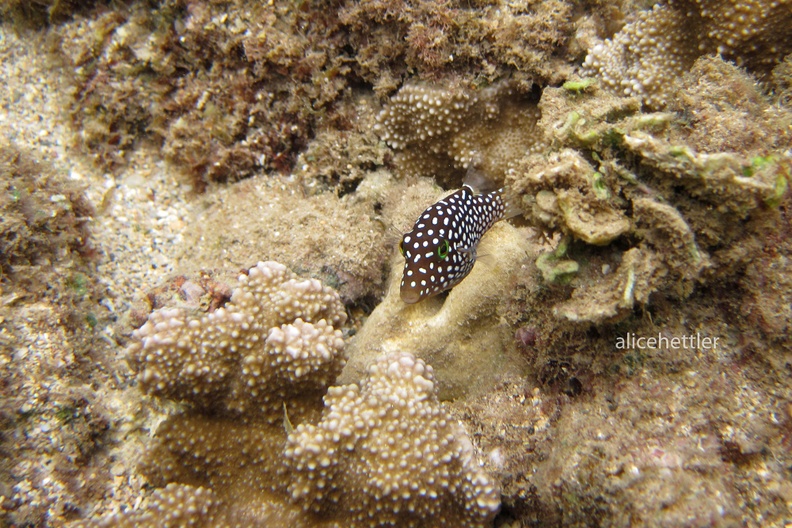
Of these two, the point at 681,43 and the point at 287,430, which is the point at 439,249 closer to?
the point at 287,430

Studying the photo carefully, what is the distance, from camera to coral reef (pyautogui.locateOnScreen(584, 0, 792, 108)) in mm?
3520

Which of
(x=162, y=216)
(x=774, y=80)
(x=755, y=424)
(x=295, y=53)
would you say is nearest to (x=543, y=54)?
(x=774, y=80)

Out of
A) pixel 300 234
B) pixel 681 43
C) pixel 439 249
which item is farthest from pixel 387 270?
pixel 681 43

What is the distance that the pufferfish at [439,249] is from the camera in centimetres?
384

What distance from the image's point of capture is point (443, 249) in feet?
12.6

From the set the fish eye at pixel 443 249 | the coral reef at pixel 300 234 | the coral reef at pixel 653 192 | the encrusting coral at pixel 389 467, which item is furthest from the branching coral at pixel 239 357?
the coral reef at pixel 653 192

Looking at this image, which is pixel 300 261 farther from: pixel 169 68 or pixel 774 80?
pixel 774 80

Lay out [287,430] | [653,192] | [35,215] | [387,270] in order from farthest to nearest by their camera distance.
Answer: [387,270], [35,215], [287,430], [653,192]

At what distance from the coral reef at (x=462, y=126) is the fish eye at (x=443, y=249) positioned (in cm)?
158

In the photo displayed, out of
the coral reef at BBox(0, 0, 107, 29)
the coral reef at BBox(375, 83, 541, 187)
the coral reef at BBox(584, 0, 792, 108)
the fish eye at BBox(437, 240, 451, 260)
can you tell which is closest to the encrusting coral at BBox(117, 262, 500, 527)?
the fish eye at BBox(437, 240, 451, 260)

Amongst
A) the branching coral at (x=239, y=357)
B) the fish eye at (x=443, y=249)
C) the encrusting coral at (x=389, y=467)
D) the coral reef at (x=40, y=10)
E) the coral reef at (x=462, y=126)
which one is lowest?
the encrusting coral at (x=389, y=467)

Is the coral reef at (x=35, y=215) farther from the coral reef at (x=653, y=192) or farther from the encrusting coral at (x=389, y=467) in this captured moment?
the coral reef at (x=653, y=192)

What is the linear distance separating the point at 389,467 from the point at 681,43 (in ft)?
15.4

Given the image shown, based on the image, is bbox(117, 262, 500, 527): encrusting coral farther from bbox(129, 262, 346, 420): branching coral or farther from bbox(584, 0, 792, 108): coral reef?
bbox(584, 0, 792, 108): coral reef
